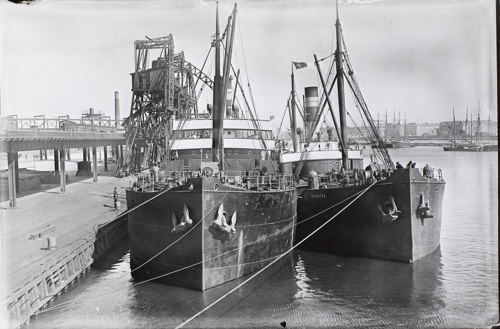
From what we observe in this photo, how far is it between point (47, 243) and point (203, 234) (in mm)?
7462

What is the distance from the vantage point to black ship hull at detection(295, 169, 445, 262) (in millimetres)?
19188

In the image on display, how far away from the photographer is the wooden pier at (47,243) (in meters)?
12.7

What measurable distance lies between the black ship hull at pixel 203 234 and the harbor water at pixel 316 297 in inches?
25.1

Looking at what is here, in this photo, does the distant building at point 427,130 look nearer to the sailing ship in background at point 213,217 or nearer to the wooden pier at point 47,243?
the sailing ship in background at point 213,217

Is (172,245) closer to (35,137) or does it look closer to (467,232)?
(35,137)

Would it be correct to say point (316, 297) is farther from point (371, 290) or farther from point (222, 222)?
point (222, 222)

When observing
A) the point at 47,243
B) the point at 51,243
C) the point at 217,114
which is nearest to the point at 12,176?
the point at 47,243

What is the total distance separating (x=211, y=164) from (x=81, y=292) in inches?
278

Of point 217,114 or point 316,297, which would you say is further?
point 217,114

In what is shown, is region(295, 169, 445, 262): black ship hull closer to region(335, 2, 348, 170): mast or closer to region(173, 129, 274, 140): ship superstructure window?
region(335, 2, 348, 170): mast

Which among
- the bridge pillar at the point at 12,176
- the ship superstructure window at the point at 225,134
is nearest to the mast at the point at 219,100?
the ship superstructure window at the point at 225,134

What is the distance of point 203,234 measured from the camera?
15125mm

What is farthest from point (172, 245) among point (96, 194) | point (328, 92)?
point (96, 194)

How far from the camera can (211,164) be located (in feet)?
58.1
